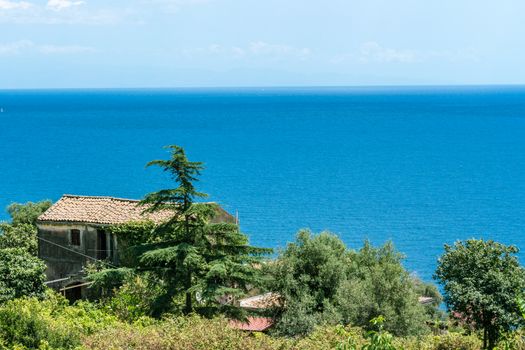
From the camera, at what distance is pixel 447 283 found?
85.8 ft

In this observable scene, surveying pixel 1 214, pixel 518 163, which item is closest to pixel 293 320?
pixel 1 214

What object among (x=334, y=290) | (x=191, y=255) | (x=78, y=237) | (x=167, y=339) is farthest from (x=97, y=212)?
(x=167, y=339)

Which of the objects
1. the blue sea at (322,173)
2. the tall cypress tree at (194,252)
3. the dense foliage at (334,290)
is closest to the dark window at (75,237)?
the tall cypress tree at (194,252)

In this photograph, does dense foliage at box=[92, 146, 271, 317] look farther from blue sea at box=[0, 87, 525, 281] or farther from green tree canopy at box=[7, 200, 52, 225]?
blue sea at box=[0, 87, 525, 281]

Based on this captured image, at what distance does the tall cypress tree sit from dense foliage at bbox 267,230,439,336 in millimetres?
2456

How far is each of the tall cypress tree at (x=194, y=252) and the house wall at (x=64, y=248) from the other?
700 centimetres

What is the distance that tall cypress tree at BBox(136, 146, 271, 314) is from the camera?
25125mm

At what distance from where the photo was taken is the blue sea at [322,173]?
72000 millimetres

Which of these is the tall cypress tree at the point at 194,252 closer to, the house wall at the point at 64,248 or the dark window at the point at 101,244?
the dark window at the point at 101,244

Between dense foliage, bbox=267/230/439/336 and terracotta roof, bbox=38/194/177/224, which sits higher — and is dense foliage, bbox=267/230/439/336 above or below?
below

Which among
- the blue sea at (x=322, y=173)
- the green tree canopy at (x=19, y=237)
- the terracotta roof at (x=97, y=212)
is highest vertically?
the terracotta roof at (x=97, y=212)

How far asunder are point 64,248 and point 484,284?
18235 millimetres

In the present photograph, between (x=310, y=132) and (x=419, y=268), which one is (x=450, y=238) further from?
(x=310, y=132)

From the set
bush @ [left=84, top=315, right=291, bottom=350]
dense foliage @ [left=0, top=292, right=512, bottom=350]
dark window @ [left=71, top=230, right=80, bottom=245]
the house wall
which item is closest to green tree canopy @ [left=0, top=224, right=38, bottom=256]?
the house wall
